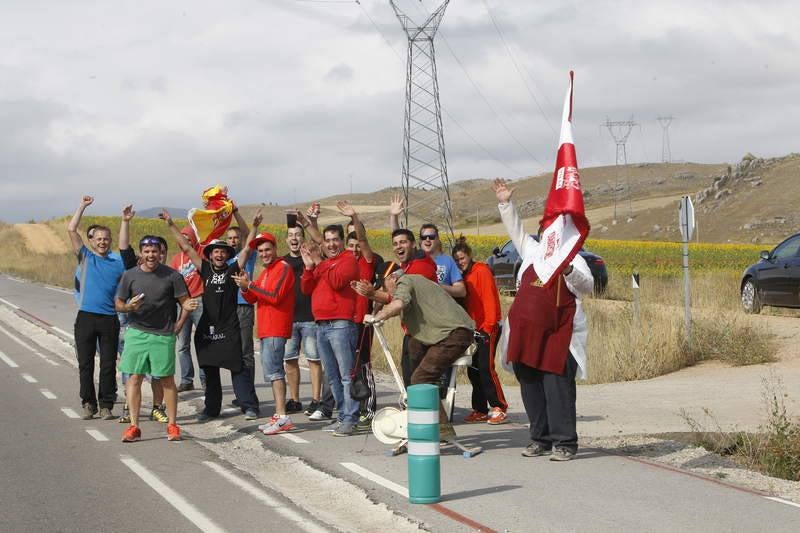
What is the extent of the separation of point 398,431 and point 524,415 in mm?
3579

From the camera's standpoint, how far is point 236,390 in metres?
12.8

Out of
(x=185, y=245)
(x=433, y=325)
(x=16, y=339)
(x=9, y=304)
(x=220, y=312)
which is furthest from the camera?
(x=9, y=304)

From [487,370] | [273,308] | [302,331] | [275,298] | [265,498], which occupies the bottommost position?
[265,498]

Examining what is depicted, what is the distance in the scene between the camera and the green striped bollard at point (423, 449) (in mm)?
7961

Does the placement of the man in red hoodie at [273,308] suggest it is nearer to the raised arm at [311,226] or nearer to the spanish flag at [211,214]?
the raised arm at [311,226]

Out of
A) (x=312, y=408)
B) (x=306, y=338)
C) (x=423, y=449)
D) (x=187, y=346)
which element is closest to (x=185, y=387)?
(x=187, y=346)

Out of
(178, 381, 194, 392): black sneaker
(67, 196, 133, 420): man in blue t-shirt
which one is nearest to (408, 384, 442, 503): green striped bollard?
(67, 196, 133, 420): man in blue t-shirt

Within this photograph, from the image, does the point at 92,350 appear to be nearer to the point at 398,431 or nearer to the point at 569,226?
the point at 398,431

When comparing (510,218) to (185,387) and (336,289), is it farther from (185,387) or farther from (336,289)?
(185,387)

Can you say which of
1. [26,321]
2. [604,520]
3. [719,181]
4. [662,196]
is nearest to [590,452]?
[604,520]

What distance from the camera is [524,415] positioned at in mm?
12961

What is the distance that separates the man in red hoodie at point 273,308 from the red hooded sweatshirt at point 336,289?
0.64m

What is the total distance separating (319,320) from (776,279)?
46.6ft

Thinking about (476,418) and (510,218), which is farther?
(476,418)
